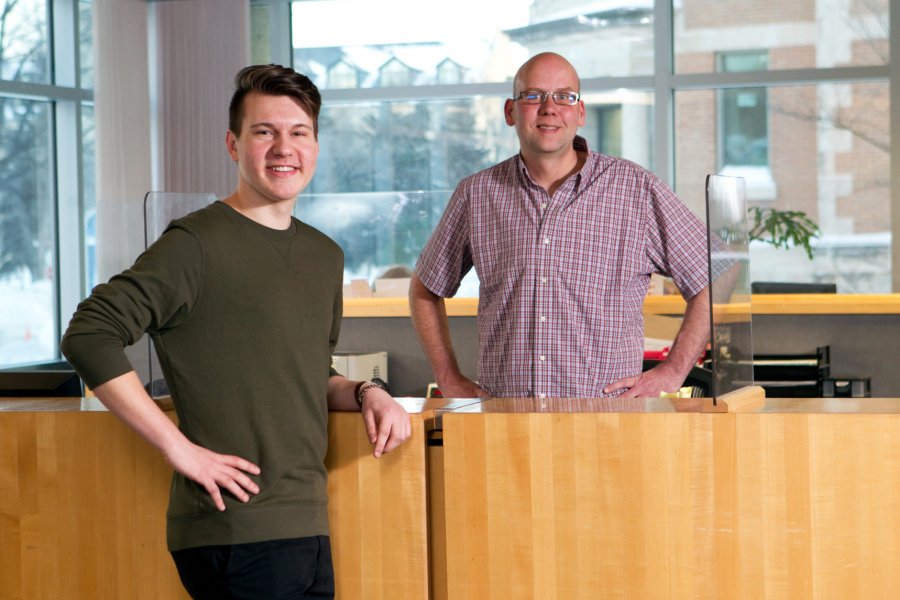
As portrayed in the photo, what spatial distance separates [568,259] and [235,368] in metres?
1.06

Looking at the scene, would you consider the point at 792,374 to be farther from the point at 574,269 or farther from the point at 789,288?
the point at 574,269

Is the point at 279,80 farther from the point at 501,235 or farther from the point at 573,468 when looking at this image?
the point at 501,235

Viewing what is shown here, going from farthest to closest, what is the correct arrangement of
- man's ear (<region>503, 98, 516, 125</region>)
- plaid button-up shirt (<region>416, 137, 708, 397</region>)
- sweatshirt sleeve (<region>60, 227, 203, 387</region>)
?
man's ear (<region>503, 98, 516, 125</region>), plaid button-up shirt (<region>416, 137, 708, 397</region>), sweatshirt sleeve (<region>60, 227, 203, 387</region>)

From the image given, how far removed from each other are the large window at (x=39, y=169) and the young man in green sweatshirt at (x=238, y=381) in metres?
7.08

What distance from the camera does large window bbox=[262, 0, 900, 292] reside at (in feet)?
26.7

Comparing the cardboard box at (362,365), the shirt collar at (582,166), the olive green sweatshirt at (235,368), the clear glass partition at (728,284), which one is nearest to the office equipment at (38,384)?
the olive green sweatshirt at (235,368)

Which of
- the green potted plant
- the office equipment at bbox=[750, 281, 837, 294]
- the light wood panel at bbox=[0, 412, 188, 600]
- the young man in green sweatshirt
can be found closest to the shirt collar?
the young man in green sweatshirt

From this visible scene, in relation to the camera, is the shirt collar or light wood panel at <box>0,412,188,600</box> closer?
light wood panel at <box>0,412,188,600</box>

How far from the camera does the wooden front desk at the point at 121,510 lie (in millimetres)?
1586

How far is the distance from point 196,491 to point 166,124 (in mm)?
7756

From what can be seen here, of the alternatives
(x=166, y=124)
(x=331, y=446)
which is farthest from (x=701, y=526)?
(x=166, y=124)

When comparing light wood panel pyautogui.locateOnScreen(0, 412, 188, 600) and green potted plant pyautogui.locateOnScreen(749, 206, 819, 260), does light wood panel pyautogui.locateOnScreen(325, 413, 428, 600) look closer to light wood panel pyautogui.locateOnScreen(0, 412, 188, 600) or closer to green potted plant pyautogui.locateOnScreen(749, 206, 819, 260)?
light wood panel pyautogui.locateOnScreen(0, 412, 188, 600)

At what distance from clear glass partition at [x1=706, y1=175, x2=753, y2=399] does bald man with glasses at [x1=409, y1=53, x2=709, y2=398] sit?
59 cm

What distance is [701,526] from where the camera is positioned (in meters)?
1.49
